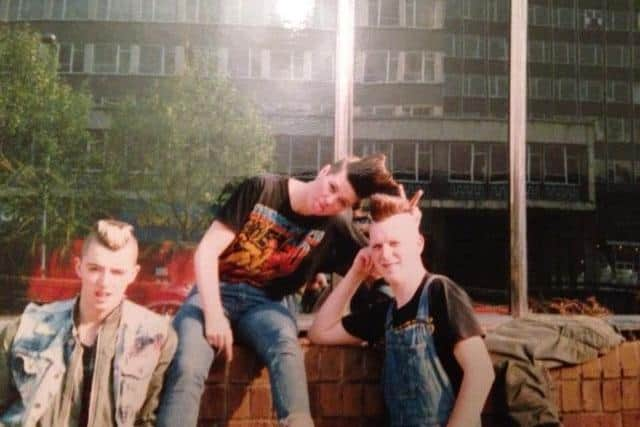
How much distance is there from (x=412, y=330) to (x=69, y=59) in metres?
2.17

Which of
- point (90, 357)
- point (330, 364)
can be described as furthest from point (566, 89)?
point (90, 357)

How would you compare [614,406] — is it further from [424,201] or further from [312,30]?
[312,30]

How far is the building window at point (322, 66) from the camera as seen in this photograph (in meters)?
3.15

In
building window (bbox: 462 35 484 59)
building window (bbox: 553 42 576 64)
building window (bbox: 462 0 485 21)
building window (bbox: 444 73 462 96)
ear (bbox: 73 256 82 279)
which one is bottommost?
ear (bbox: 73 256 82 279)

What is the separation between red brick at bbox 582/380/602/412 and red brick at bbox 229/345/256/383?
5.05 ft

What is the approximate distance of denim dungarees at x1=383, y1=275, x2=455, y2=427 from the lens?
2.45 m

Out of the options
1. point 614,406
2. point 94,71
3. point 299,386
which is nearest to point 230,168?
point 94,71

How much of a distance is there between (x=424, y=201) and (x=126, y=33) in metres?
1.76

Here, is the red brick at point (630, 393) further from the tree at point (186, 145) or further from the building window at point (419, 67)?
the tree at point (186, 145)

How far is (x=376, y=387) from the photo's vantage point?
2.79 metres

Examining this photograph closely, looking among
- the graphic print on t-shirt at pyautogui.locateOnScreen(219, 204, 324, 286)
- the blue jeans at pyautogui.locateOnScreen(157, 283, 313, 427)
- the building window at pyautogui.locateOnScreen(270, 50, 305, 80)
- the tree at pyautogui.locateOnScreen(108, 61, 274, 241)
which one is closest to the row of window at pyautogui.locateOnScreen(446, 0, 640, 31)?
the building window at pyautogui.locateOnScreen(270, 50, 305, 80)

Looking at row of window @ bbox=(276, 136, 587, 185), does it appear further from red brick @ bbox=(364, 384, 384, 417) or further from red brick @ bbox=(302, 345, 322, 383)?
red brick @ bbox=(364, 384, 384, 417)

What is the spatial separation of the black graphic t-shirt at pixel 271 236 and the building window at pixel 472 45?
1.14m

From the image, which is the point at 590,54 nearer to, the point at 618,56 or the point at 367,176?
the point at 618,56
